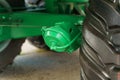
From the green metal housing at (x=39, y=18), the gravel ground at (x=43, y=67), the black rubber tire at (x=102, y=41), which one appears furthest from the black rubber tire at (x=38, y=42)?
the black rubber tire at (x=102, y=41)

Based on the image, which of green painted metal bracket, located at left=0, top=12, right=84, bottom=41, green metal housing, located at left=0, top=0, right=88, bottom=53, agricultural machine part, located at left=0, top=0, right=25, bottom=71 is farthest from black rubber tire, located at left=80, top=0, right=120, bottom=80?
agricultural machine part, located at left=0, top=0, right=25, bottom=71

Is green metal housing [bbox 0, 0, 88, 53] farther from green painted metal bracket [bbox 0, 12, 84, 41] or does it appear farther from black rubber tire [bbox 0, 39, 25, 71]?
black rubber tire [bbox 0, 39, 25, 71]

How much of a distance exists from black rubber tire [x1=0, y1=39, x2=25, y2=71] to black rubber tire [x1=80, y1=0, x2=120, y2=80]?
0.95 meters

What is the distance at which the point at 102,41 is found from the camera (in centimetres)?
114

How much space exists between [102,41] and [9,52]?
113cm

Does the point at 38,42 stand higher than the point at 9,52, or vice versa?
the point at 9,52

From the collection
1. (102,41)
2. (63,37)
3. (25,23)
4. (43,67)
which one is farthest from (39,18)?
(102,41)

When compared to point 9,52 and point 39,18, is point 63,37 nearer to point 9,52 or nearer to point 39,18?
point 39,18

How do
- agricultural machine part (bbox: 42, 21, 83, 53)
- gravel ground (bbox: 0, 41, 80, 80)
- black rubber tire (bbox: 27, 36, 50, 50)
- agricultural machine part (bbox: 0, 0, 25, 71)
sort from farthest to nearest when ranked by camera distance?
black rubber tire (bbox: 27, 36, 50, 50) < gravel ground (bbox: 0, 41, 80, 80) < agricultural machine part (bbox: 0, 0, 25, 71) < agricultural machine part (bbox: 42, 21, 83, 53)

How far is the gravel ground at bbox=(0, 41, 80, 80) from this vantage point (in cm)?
227

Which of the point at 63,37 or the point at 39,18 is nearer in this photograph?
the point at 63,37

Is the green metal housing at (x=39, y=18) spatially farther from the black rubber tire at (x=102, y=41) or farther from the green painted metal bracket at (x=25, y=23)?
the black rubber tire at (x=102, y=41)

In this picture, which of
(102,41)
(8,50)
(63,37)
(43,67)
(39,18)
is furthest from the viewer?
(43,67)

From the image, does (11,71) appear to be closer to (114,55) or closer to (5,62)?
(5,62)
